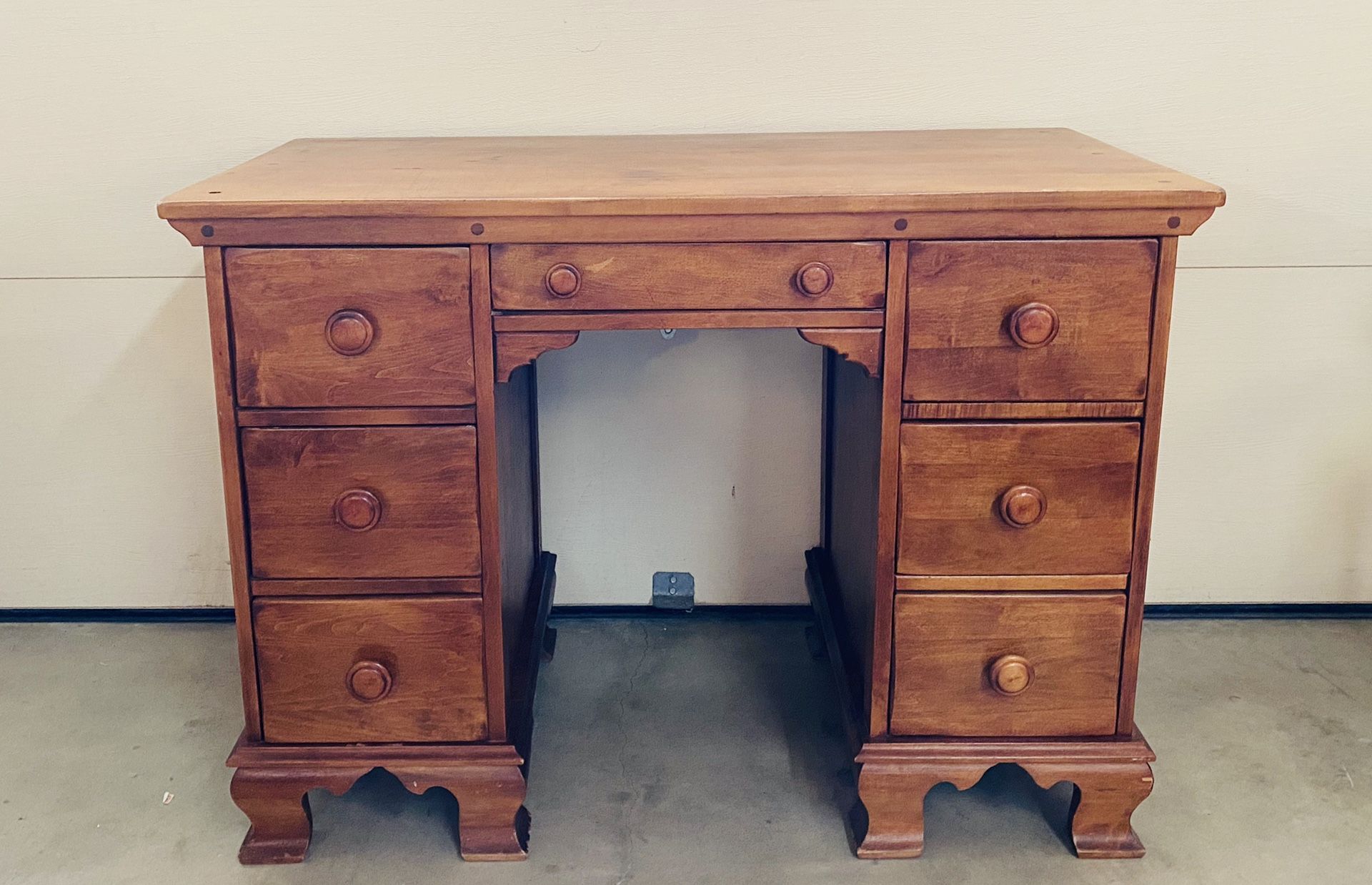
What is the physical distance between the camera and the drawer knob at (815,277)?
4.99ft

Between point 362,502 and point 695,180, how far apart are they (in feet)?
1.97

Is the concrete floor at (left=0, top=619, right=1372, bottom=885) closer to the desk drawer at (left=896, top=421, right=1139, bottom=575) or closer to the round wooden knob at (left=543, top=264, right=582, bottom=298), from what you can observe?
the desk drawer at (left=896, top=421, right=1139, bottom=575)

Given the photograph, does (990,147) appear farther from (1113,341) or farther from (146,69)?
(146,69)

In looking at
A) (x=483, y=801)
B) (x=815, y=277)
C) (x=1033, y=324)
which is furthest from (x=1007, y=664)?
(x=483, y=801)

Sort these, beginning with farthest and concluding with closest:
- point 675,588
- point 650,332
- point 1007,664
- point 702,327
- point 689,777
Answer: point 675,588 → point 650,332 → point 689,777 → point 1007,664 → point 702,327

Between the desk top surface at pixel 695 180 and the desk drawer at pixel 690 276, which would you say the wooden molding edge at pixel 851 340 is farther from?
the desk top surface at pixel 695 180

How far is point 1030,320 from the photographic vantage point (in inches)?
60.3

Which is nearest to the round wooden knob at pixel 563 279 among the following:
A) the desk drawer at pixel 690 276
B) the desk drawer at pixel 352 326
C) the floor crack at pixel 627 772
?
the desk drawer at pixel 690 276

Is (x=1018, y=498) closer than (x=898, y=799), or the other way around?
(x=1018, y=498)

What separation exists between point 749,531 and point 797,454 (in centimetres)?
18

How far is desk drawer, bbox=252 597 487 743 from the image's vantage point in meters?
1.66

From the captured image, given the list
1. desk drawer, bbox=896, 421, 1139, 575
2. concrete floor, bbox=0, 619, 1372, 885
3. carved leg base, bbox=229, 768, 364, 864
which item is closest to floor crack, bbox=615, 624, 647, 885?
concrete floor, bbox=0, 619, 1372, 885

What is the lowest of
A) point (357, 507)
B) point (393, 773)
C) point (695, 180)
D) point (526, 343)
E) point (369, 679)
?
point (393, 773)

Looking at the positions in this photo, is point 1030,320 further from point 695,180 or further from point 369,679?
→ point 369,679
